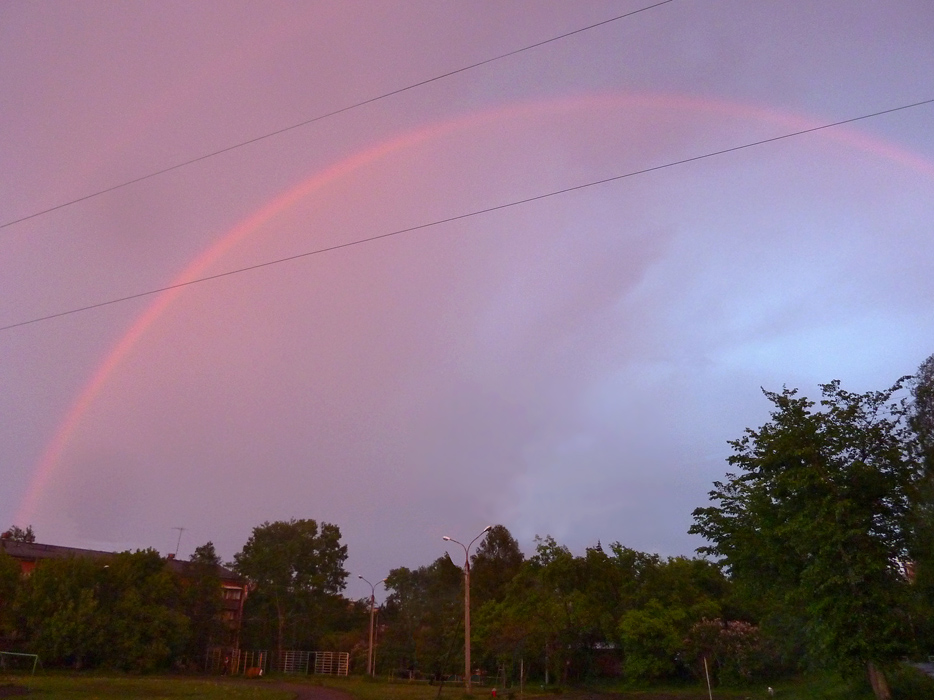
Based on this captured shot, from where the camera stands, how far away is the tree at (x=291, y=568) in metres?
75.1

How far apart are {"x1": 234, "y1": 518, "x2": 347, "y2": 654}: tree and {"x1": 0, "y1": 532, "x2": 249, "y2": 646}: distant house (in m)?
3.47

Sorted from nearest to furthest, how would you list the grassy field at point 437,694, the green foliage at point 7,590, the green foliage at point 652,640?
the grassy field at point 437,694
the green foliage at point 652,640
the green foliage at point 7,590

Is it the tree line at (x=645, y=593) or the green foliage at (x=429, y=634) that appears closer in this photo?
the tree line at (x=645, y=593)

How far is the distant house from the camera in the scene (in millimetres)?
66188

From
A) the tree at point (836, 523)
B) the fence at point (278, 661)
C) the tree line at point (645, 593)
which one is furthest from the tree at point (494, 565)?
the tree at point (836, 523)

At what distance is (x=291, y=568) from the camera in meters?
77.6

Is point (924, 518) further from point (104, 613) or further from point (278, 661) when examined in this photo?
point (278, 661)

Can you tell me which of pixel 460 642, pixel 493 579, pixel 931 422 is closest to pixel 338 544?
pixel 493 579

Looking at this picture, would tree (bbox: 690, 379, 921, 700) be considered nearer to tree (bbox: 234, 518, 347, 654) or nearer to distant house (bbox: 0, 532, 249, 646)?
distant house (bbox: 0, 532, 249, 646)

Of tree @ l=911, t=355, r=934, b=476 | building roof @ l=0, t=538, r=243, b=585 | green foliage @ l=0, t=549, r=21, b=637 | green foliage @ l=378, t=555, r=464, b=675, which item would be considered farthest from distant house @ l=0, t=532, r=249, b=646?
tree @ l=911, t=355, r=934, b=476

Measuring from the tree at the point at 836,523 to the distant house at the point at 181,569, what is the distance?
53.3 m

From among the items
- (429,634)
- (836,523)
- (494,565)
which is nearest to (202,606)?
(429,634)

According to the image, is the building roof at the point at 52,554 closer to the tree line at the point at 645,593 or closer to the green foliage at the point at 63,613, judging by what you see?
the tree line at the point at 645,593

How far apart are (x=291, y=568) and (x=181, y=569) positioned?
1233 cm
